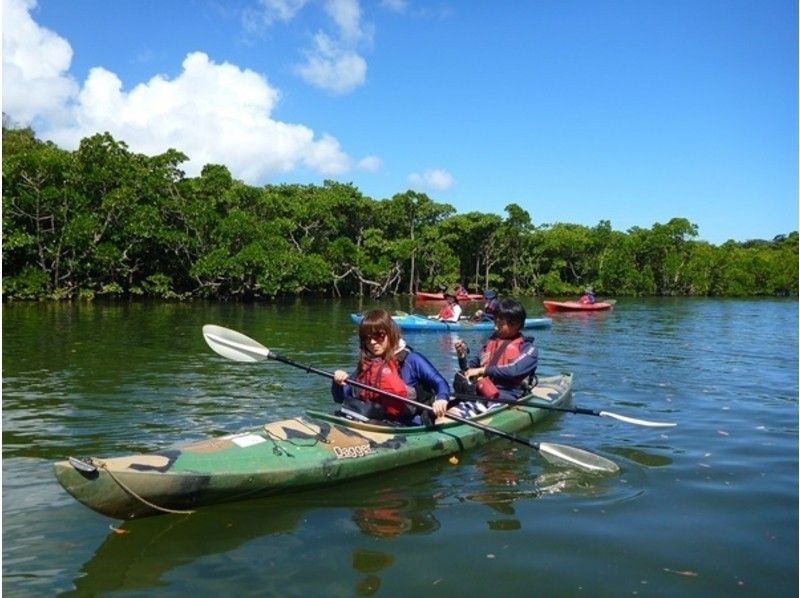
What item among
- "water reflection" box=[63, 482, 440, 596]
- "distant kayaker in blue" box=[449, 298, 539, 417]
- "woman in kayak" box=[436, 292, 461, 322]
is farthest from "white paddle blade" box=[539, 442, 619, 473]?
"woman in kayak" box=[436, 292, 461, 322]

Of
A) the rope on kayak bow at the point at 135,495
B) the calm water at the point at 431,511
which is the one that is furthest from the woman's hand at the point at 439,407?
the rope on kayak bow at the point at 135,495

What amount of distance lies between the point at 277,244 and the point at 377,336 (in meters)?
29.7

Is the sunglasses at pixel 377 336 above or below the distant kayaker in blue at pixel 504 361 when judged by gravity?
above

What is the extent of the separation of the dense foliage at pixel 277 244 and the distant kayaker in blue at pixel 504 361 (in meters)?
24.8

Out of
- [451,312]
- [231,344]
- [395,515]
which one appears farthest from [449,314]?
[395,515]

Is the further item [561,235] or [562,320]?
[561,235]

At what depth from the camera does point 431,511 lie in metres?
5.26

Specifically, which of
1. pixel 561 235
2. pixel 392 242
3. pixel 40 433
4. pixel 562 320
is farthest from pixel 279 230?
pixel 40 433

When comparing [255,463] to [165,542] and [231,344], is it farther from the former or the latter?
[231,344]

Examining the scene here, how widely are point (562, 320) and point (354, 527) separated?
2107 centimetres

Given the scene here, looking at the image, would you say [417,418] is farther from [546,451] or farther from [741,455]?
[741,455]

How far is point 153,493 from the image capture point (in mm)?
4516

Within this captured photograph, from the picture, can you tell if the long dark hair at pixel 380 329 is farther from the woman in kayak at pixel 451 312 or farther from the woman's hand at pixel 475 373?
the woman in kayak at pixel 451 312

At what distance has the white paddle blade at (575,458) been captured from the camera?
19.4 ft
